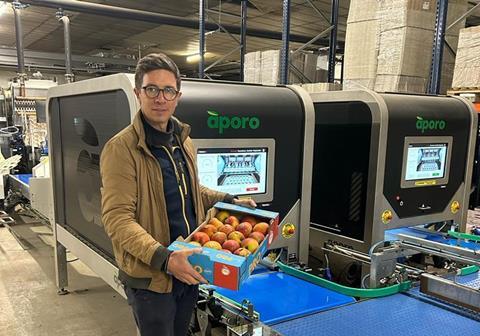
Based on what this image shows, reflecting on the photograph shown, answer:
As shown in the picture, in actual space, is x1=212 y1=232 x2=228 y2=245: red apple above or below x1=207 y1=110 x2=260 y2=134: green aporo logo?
below

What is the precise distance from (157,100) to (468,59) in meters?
3.15

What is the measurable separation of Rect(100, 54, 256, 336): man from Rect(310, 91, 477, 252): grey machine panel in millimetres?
1533

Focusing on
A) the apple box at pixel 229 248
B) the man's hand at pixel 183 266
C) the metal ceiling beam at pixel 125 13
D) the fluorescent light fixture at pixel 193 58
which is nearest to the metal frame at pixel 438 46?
the apple box at pixel 229 248

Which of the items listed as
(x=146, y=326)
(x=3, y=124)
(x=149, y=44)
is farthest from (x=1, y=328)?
(x=149, y=44)

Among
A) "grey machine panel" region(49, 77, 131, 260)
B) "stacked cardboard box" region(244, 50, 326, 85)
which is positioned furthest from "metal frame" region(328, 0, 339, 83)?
"grey machine panel" region(49, 77, 131, 260)

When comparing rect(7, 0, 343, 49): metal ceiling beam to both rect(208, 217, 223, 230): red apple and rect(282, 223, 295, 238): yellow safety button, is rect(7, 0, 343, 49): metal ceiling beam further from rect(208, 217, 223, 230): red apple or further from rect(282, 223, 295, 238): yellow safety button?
rect(208, 217, 223, 230): red apple

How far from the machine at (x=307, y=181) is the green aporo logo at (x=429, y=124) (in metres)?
0.01

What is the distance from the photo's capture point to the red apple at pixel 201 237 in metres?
1.34

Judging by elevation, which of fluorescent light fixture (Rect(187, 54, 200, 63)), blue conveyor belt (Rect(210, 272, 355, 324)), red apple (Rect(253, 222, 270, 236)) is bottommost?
blue conveyor belt (Rect(210, 272, 355, 324))

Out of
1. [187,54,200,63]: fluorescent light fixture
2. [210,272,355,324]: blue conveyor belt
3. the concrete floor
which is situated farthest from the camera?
[187,54,200,63]: fluorescent light fixture

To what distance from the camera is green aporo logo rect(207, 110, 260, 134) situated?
2.10m

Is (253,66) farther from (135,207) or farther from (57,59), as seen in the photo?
(57,59)

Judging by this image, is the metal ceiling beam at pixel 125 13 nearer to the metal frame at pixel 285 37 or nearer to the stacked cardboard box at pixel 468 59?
the metal frame at pixel 285 37

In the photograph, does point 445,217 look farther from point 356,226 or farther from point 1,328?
point 1,328
